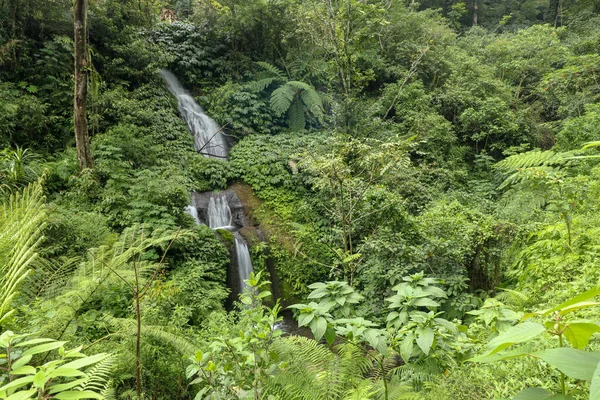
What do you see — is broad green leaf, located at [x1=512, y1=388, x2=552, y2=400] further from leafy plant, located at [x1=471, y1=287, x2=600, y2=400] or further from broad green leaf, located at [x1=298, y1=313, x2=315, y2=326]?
broad green leaf, located at [x1=298, y1=313, x2=315, y2=326]

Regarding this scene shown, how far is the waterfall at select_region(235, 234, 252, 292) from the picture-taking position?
738 cm

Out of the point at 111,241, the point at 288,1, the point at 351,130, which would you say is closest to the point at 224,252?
the point at 111,241

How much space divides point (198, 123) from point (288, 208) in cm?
475

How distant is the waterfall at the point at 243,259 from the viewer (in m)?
7.38

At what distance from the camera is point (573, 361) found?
0.74 metres

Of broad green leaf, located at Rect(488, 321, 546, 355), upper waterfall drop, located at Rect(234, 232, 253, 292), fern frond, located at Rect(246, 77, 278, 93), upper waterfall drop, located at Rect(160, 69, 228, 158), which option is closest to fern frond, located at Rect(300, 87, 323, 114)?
fern frond, located at Rect(246, 77, 278, 93)

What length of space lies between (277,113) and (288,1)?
3.99 meters

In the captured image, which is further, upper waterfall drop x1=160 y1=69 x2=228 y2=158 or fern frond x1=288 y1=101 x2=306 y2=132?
fern frond x1=288 y1=101 x2=306 y2=132

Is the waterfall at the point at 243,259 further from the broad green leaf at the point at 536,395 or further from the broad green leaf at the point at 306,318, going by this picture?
the broad green leaf at the point at 536,395

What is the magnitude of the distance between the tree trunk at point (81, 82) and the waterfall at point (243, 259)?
3456 mm

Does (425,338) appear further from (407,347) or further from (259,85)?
(259,85)

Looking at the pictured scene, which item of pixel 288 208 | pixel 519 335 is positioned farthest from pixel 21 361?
pixel 288 208

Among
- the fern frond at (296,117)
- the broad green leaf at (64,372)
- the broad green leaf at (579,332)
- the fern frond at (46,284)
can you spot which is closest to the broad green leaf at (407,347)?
the broad green leaf at (579,332)

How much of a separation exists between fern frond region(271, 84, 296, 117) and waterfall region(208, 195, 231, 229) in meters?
3.89
